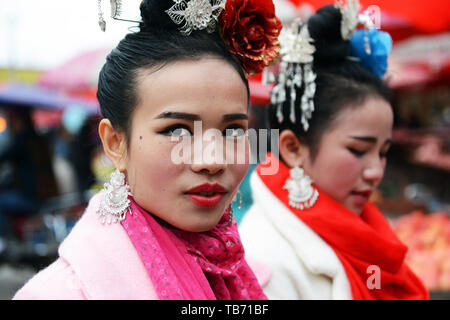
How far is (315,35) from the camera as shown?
210 cm

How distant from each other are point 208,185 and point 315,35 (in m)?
1.19

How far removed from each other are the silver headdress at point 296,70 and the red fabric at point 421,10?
179 cm

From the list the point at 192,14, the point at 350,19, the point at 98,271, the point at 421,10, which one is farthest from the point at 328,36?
the point at 421,10

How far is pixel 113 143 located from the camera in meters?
1.30

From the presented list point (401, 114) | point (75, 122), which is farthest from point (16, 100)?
point (401, 114)

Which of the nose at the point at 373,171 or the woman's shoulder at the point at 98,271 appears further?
the nose at the point at 373,171

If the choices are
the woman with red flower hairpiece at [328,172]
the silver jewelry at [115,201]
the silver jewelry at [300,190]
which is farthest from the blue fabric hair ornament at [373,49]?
the silver jewelry at [115,201]

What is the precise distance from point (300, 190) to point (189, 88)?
1006 millimetres

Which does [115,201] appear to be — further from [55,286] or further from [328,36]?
[328,36]

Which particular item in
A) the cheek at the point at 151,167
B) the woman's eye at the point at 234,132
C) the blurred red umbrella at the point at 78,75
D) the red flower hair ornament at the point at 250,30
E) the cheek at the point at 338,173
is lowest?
the cheek at the point at 338,173

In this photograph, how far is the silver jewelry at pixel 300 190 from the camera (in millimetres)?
2008

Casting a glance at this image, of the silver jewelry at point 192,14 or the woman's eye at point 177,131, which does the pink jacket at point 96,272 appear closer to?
the woman's eye at point 177,131

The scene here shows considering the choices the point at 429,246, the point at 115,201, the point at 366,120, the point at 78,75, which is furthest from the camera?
the point at 78,75

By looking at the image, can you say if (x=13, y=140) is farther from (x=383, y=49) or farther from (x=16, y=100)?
(x=383, y=49)
